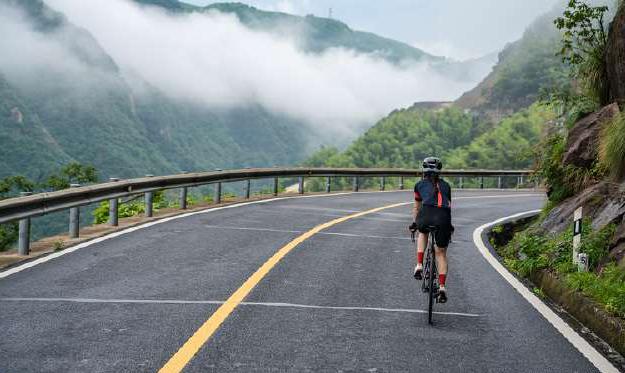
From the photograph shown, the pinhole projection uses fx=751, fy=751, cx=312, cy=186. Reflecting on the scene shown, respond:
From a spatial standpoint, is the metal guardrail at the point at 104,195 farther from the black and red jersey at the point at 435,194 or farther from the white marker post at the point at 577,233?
the white marker post at the point at 577,233

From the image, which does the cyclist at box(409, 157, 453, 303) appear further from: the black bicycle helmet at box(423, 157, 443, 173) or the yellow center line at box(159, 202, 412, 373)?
the yellow center line at box(159, 202, 412, 373)

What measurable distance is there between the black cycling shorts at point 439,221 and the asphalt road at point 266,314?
733mm

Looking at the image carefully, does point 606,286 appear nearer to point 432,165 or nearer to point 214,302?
point 432,165

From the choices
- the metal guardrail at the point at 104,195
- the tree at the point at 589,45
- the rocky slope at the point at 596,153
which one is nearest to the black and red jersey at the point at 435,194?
the rocky slope at the point at 596,153

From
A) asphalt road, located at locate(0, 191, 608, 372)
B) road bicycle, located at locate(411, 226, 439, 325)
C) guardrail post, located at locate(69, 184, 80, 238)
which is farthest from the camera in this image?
guardrail post, located at locate(69, 184, 80, 238)

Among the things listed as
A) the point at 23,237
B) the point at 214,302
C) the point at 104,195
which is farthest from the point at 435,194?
the point at 104,195

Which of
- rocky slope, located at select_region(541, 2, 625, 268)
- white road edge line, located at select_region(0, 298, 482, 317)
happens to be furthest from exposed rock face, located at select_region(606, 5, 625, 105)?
white road edge line, located at select_region(0, 298, 482, 317)

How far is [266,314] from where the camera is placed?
682 centimetres

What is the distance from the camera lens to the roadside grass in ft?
25.0

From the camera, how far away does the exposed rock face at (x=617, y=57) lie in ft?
46.5

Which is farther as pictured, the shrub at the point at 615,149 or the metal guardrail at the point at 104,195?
the shrub at the point at 615,149

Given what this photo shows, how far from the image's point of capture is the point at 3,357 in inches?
205

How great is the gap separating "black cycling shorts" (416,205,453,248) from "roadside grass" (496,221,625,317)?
1.66 metres

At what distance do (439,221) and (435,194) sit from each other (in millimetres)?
270
